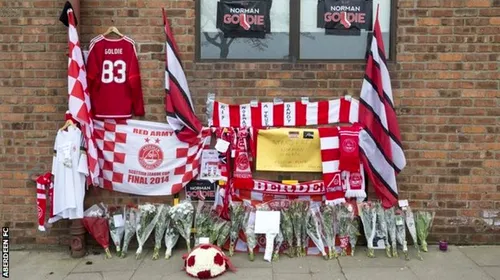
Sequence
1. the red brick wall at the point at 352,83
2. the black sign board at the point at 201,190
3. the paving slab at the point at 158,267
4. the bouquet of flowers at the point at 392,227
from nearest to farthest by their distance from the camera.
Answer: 1. the paving slab at the point at 158,267
2. the bouquet of flowers at the point at 392,227
3. the red brick wall at the point at 352,83
4. the black sign board at the point at 201,190

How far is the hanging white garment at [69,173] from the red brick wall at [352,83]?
34 centimetres

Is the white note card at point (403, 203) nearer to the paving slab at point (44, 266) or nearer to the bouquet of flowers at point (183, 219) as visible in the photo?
the bouquet of flowers at point (183, 219)

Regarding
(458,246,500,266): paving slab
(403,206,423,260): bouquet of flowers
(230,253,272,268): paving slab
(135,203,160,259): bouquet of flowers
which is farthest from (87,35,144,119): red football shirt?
(458,246,500,266): paving slab

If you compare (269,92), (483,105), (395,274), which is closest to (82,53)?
(269,92)

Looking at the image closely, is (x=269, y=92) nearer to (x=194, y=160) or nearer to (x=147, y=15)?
(x=194, y=160)

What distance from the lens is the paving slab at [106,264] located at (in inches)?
193

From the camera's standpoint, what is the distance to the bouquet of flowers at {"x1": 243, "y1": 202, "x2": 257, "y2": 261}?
510 centimetres

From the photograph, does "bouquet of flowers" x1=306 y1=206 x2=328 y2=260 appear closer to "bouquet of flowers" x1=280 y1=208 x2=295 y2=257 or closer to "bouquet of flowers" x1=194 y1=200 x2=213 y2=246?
"bouquet of flowers" x1=280 y1=208 x2=295 y2=257

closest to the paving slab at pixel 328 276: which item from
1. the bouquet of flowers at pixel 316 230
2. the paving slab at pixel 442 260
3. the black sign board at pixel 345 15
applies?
the bouquet of flowers at pixel 316 230

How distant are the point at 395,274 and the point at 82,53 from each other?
12.0 ft

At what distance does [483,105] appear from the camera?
5.29 m

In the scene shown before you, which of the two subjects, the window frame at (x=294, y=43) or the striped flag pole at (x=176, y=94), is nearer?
the striped flag pole at (x=176, y=94)

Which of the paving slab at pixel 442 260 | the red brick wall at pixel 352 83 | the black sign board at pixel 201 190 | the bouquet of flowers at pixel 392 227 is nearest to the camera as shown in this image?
the paving slab at pixel 442 260

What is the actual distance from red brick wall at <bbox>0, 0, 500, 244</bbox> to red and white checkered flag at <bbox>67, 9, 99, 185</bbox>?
1.02 feet
